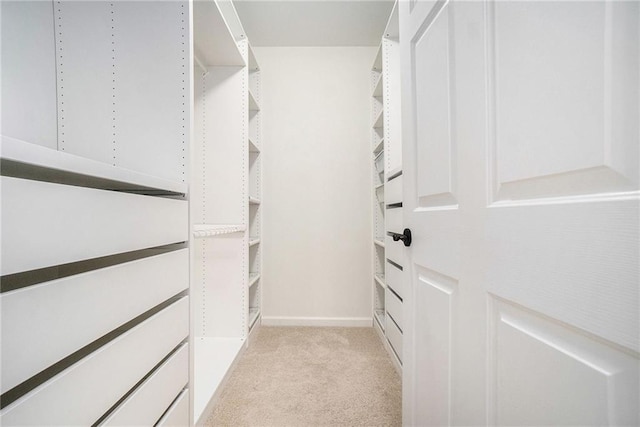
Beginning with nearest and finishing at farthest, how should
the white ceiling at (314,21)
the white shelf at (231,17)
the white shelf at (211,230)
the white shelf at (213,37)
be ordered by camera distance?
the white shelf at (211,230) → the white shelf at (213,37) → the white shelf at (231,17) → the white ceiling at (314,21)

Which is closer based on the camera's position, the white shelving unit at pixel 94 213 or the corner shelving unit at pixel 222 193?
the white shelving unit at pixel 94 213

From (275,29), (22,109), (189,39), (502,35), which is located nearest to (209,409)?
(22,109)

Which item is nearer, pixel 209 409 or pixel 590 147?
pixel 590 147

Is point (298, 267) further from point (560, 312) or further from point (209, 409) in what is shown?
point (560, 312)

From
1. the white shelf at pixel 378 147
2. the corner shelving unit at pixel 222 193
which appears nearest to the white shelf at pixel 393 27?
the white shelf at pixel 378 147

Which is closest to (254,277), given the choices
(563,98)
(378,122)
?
(378,122)

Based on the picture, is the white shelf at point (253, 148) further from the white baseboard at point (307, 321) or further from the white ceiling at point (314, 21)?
the white baseboard at point (307, 321)

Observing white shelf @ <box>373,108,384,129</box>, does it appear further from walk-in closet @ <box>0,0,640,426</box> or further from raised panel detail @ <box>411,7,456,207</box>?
raised panel detail @ <box>411,7,456,207</box>

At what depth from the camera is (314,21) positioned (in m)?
2.21

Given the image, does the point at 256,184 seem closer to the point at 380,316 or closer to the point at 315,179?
Answer: the point at 315,179

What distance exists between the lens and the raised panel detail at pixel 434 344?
756 millimetres

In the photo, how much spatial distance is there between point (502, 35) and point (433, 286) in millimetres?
623

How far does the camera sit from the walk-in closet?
15.7 inches

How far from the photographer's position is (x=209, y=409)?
Result: 51.8 inches
